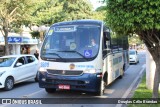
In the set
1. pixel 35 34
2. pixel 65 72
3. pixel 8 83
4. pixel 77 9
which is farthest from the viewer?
pixel 77 9

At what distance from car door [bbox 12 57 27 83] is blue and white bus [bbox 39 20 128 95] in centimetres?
313

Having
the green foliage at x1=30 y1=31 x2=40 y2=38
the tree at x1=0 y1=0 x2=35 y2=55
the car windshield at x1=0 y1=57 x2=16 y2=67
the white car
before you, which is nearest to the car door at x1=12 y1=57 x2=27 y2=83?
the white car

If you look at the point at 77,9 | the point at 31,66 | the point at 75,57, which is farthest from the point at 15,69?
the point at 77,9

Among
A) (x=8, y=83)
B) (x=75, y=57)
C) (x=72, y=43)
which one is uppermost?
(x=72, y=43)

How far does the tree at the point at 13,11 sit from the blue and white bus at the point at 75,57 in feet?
40.9

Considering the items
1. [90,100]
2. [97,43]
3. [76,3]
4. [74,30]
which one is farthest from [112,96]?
[76,3]

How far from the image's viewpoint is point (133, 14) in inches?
290

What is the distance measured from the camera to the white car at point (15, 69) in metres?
12.8

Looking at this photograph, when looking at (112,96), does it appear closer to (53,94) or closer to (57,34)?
(53,94)

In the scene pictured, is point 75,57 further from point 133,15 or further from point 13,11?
point 13,11

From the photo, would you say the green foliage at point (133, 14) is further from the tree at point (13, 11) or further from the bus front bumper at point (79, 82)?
the tree at point (13, 11)

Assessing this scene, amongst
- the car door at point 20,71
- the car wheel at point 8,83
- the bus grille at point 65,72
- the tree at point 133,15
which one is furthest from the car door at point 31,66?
the tree at point 133,15

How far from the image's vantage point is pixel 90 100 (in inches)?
404

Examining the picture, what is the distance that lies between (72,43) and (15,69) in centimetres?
404
